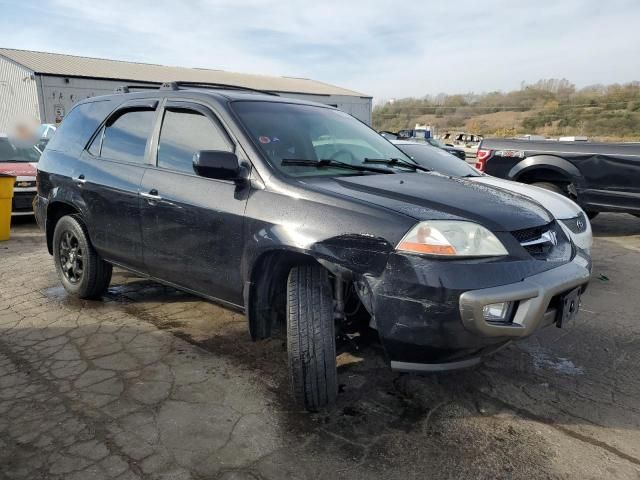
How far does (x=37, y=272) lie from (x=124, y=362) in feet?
9.33

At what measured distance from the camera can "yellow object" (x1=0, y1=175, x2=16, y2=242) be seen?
700 cm

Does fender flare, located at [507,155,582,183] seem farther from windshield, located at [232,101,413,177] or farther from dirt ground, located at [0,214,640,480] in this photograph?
windshield, located at [232,101,413,177]

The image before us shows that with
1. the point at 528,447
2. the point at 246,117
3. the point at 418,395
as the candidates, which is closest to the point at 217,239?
the point at 246,117

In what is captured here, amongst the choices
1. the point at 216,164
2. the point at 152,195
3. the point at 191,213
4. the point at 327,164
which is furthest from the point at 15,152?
the point at 327,164

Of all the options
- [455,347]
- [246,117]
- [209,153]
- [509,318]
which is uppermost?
[246,117]

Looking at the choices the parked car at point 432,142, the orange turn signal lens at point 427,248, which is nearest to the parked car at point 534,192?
the parked car at point 432,142

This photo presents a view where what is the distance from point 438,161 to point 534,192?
137 centimetres

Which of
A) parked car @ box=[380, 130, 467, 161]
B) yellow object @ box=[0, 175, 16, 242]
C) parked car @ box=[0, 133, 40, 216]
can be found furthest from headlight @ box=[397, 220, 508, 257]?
parked car @ box=[0, 133, 40, 216]

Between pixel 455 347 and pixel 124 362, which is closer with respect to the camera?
pixel 455 347

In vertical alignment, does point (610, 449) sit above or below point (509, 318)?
below

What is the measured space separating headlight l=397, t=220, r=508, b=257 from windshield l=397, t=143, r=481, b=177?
3.75 metres

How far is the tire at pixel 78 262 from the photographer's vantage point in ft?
13.9

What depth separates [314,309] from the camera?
2.57 meters

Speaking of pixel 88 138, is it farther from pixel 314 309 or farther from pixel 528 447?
pixel 528 447
